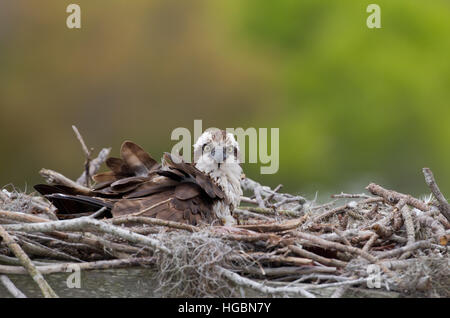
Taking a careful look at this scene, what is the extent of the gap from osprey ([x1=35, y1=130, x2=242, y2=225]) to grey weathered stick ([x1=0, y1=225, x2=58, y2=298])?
0.65 meters

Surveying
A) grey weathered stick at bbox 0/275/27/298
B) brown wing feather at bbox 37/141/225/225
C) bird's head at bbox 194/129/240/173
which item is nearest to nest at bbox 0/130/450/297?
grey weathered stick at bbox 0/275/27/298

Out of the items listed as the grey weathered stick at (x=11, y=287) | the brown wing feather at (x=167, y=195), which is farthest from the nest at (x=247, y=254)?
the brown wing feather at (x=167, y=195)

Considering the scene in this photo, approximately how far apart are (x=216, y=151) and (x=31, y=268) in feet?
4.49

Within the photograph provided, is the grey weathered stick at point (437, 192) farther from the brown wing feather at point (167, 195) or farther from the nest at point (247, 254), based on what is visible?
the brown wing feather at point (167, 195)

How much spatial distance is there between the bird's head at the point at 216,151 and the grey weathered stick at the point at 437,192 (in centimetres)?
98

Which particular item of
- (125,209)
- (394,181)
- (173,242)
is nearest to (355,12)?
(394,181)

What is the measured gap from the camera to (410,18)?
316 inches

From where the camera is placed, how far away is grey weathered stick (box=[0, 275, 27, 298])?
7.34ft

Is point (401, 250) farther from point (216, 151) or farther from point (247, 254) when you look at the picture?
point (216, 151)

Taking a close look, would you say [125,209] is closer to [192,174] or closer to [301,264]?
[192,174]

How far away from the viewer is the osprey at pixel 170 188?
3121 mm

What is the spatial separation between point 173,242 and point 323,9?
20.8 feet

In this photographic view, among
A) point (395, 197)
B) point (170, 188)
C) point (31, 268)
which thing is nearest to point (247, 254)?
point (31, 268)

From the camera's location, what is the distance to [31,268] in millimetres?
2271
